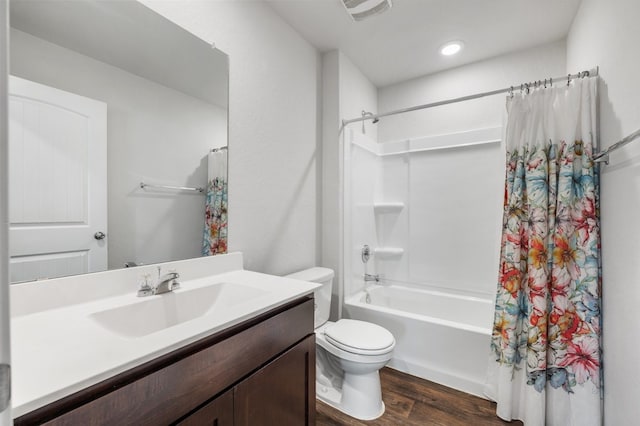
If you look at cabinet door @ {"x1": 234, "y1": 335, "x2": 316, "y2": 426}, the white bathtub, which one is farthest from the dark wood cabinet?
the white bathtub

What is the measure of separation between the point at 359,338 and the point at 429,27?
2132 mm

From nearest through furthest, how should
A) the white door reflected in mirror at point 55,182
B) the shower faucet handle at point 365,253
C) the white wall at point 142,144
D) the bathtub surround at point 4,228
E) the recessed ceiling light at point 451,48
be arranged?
the bathtub surround at point 4,228
the white door reflected in mirror at point 55,182
the white wall at point 142,144
the recessed ceiling light at point 451,48
the shower faucet handle at point 365,253

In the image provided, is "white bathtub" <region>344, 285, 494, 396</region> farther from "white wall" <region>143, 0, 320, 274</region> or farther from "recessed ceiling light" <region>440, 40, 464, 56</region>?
"recessed ceiling light" <region>440, 40, 464, 56</region>

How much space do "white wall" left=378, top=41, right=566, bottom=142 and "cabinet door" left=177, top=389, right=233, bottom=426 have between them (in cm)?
266

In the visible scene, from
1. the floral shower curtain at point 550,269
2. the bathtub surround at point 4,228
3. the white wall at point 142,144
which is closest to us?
the bathtub surround at point 4,228

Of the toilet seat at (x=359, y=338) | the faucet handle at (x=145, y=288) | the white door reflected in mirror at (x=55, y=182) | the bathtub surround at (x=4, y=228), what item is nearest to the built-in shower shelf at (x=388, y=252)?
the toilet seat at (x=359, y=338)

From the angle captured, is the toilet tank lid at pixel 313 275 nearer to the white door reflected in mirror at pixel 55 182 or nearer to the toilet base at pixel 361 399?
the toilet base at pixel 361 399

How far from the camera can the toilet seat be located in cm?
158

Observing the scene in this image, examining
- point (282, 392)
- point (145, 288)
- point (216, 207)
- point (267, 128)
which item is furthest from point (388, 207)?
point (145, 288)

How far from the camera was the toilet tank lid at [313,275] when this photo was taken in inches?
72.8

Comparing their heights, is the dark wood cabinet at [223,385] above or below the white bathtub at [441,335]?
above

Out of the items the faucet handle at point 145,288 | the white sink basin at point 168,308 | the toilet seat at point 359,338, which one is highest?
the faucet handle at point 145,288

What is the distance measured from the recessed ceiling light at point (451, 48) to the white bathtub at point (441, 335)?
203cm

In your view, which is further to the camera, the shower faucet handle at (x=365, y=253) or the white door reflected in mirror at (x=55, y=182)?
the shower faucet handle at (x=365, y=253)
